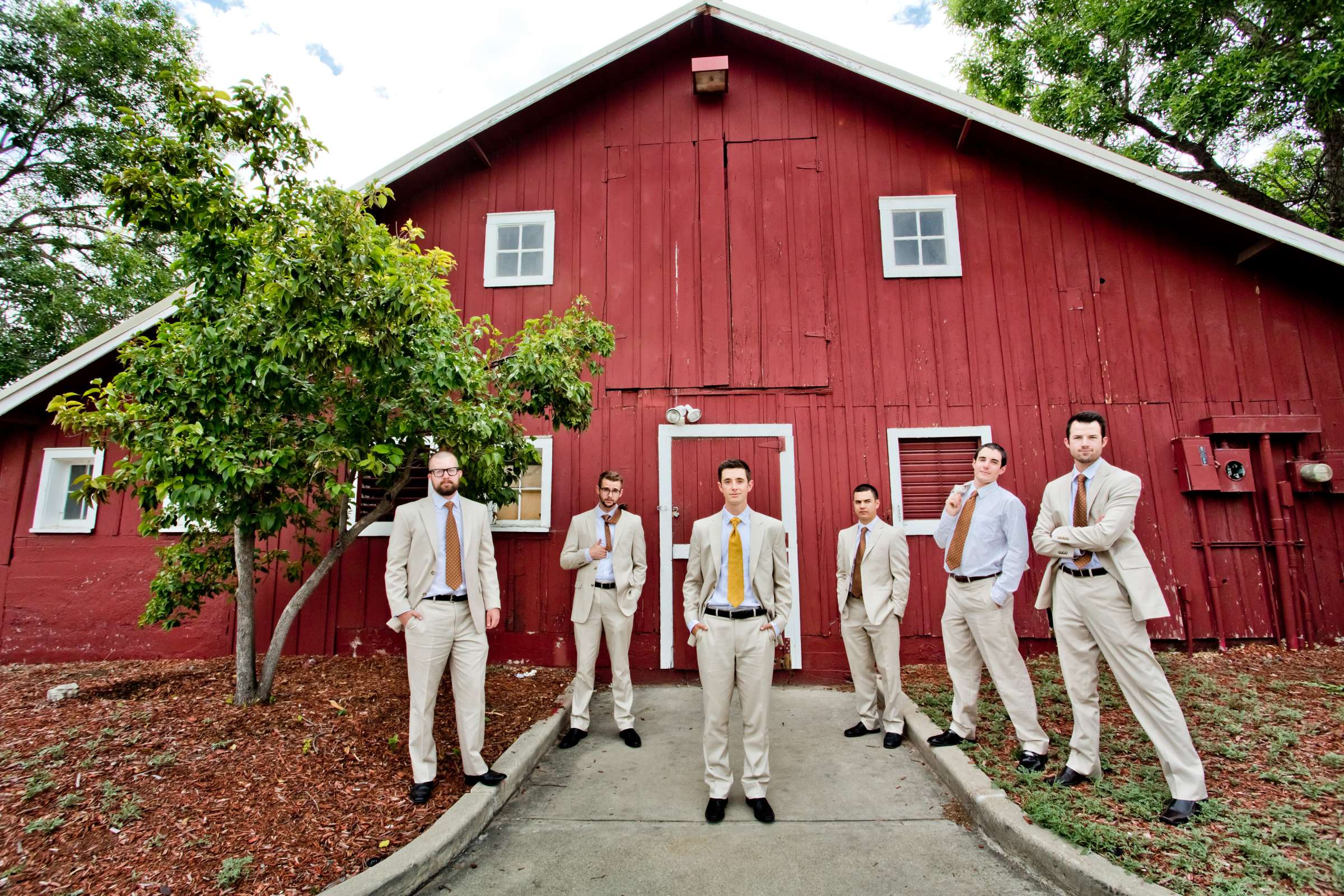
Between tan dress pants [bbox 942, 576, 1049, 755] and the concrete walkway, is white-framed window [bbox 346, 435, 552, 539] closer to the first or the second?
the concrete walkway

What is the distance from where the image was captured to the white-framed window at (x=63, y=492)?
7.57 meters

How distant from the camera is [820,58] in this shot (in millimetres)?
7551

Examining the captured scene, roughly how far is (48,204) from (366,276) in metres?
16.2

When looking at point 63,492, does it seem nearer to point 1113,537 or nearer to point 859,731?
point 859,731

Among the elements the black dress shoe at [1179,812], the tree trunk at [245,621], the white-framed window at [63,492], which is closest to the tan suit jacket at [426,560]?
the tree trunk at [245,621]

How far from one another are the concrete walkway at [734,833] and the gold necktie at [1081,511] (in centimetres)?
171

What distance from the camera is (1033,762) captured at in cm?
404

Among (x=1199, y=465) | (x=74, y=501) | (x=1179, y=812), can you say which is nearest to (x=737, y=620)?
(x=1179, y=812)

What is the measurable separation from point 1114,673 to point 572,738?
3.80 metres

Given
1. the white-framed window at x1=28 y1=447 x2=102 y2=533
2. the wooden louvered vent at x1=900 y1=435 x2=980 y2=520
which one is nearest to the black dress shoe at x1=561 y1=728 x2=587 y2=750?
the wooden louvered vent at x1=900 y1=435 x2=980 y2=520

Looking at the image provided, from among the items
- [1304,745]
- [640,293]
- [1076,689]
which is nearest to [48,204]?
[640,293]

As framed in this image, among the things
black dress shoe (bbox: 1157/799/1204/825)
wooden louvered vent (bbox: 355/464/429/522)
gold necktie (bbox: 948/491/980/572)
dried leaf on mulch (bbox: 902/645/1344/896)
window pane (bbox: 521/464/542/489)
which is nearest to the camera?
dried leaf on mulch (bbox: 902/645/1344/896)

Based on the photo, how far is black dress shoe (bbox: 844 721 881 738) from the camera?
515 cm

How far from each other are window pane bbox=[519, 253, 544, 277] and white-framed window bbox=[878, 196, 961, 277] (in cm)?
411
